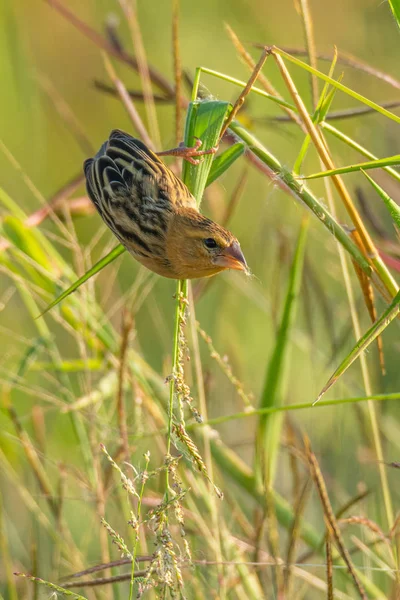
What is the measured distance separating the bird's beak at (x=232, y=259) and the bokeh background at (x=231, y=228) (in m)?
0.51

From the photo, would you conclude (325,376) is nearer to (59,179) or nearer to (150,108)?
(150,108)

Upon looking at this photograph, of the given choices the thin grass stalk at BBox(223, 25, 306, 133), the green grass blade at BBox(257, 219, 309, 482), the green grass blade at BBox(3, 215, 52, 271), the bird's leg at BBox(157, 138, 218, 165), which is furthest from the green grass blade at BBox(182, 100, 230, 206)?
the green grass blade at BBox(3, 215, 52, 271)

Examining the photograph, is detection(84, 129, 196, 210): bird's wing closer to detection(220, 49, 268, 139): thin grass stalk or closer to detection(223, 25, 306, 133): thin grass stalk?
detection(223, 25, 306, 133): thin grass stalk

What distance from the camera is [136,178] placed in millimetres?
2396

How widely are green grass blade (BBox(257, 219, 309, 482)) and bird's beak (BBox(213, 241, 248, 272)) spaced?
16 cm

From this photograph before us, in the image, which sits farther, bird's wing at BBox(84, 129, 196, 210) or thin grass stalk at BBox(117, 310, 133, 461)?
bird's wing at BBox(84, 129, 196, 210)

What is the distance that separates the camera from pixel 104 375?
2.80m

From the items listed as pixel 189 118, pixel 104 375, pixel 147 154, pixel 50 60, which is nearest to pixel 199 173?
pixel 189 118

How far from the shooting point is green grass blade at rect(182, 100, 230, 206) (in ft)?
5.70

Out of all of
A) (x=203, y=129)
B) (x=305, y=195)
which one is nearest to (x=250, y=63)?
(x=203, y=129)

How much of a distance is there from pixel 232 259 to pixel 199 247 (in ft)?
0.41

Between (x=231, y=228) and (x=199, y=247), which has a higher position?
(x=231, y=228)

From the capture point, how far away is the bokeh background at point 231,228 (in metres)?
3.15

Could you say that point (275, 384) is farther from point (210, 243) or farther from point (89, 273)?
point (89, 273)
